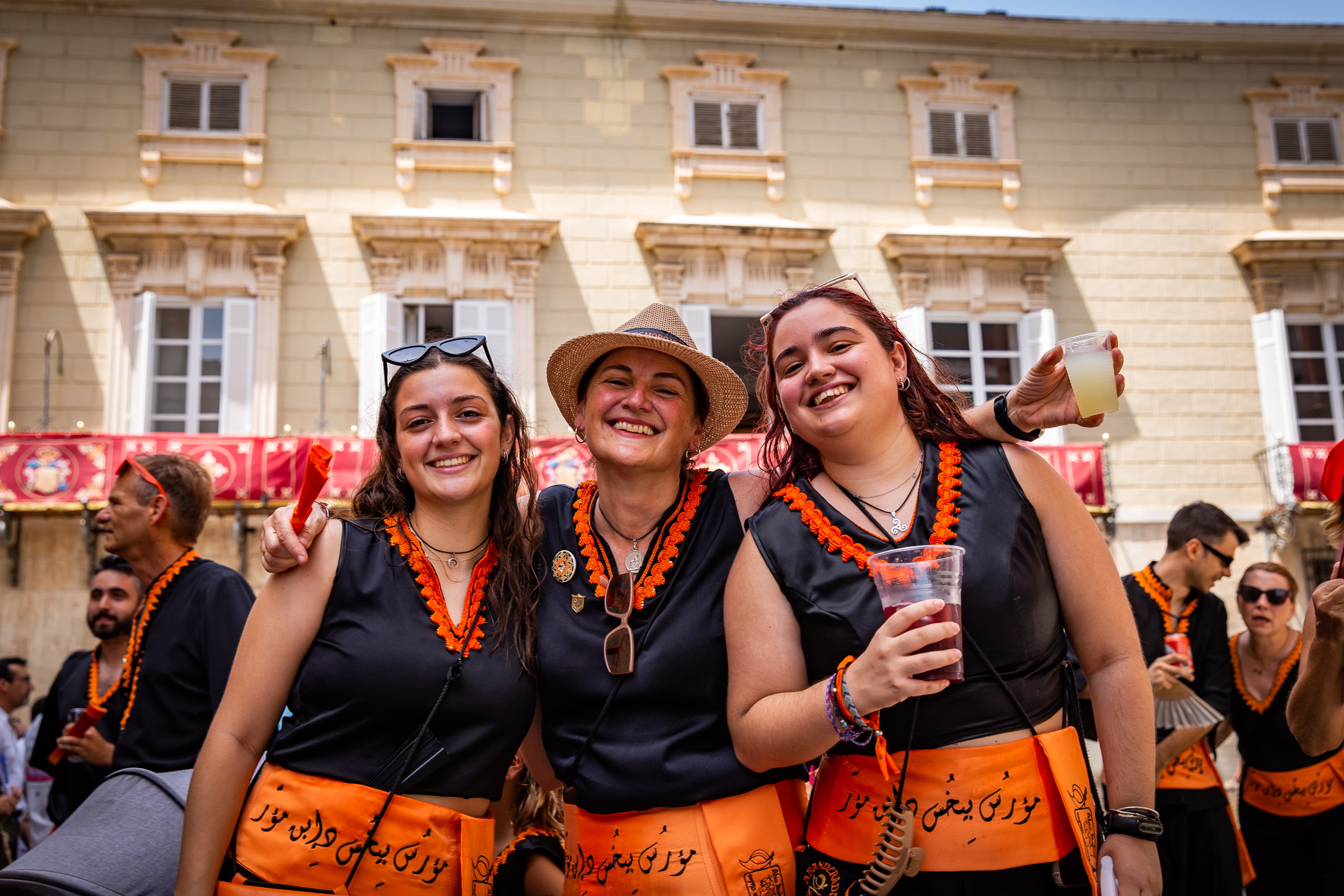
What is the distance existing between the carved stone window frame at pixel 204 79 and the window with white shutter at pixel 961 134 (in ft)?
29.5

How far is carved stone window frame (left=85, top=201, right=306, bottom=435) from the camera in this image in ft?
39.0

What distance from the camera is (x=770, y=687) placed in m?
2.28

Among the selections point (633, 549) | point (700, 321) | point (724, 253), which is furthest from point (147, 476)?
point (724, 253)

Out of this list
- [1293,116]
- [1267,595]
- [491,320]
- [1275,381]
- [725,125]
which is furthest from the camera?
[1293,116]

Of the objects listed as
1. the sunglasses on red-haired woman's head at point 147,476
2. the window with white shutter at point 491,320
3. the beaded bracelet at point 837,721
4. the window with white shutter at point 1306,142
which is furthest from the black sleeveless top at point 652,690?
the window with white shutter at point 1306,142

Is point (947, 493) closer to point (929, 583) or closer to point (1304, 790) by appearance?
point (929, 583)

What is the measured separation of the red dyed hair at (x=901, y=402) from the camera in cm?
256

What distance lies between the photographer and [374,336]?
39.0 feet

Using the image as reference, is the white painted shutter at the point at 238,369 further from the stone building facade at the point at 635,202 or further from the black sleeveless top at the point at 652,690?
the black sleeveless top at the point at 652,690

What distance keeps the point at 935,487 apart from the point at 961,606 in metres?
0.32

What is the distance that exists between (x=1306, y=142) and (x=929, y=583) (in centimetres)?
1561

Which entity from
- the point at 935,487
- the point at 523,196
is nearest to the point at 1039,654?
the point at 935,487

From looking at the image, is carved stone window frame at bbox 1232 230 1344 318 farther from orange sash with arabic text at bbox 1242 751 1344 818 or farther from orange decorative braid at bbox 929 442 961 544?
orange decorative braid at bbox 929 442 961 544

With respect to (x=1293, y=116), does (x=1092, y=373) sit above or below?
below
